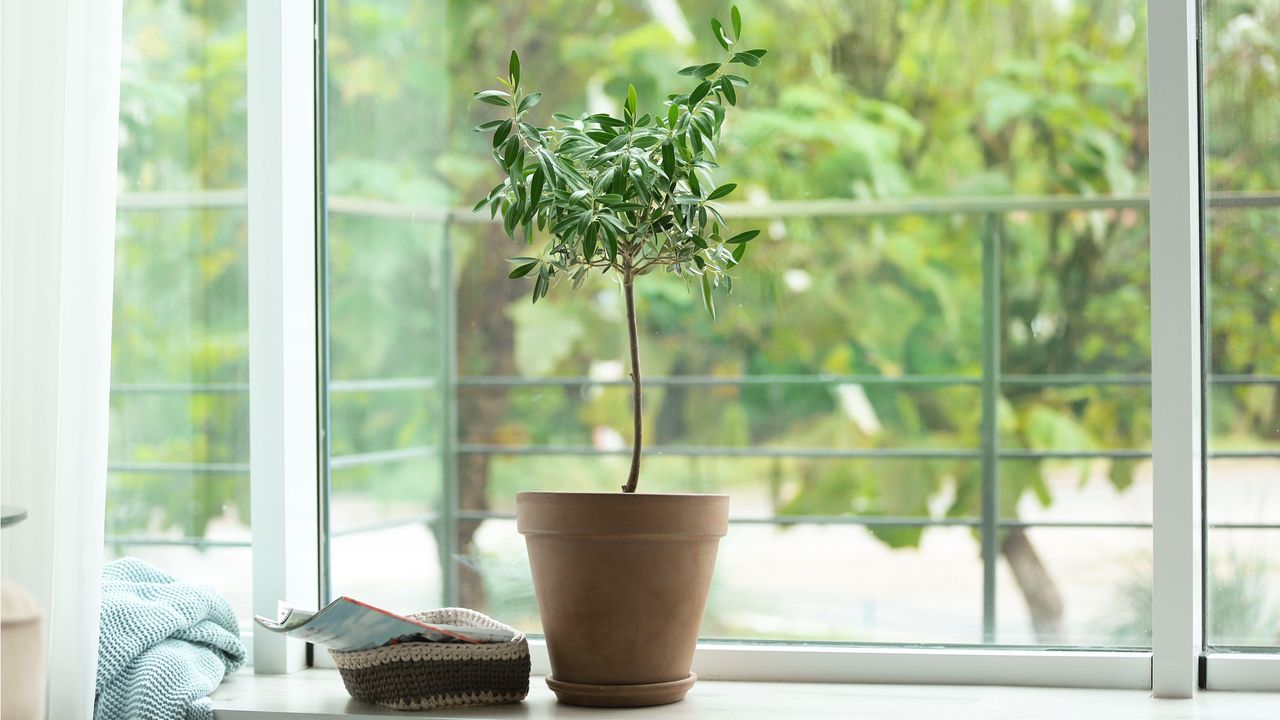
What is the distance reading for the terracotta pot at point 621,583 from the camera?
1.47 meters

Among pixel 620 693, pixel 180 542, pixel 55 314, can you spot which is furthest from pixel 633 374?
pixel 180 542

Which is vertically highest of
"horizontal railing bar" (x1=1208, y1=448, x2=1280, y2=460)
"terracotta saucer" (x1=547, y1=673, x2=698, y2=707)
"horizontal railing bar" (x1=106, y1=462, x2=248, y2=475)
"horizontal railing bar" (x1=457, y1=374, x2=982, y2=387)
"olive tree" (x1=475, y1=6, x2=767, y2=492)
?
"olive tree" (x1=475, y1=6, x2=767, y2=492)

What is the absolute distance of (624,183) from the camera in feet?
4.82

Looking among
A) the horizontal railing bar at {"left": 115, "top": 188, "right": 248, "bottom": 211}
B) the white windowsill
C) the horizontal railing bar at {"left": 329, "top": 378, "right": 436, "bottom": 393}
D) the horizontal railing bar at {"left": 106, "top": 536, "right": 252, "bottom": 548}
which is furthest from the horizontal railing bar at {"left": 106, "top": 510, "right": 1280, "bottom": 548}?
the horizontal railing bar at {"left": 115, "top": 188, "right": 248, "bottom": 211}

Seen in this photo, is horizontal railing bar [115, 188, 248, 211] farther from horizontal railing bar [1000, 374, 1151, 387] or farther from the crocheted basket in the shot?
horizontal railing bar [1000, 374, 1151, 387]

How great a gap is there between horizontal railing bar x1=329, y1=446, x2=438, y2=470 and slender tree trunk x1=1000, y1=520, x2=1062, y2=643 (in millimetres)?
1096

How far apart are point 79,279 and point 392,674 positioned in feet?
2.03

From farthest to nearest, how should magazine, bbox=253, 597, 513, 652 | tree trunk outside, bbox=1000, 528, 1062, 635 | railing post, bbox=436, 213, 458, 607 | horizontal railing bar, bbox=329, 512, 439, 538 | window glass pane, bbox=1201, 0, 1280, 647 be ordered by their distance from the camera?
railing post, bbox=436, 213, 458, 607 < horizontal railing bar, bbox=329, 512, 439, 538 < tree trunk outside, bbox=1000, 528, 1062, 635 < window glass pane, bbox=1201, 0, 1280, 647 < magazine, bbox=253, 597, 513, 652

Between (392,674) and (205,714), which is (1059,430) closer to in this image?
(392,674)

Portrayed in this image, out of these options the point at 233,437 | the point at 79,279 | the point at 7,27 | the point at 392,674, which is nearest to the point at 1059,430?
the point at 392,674

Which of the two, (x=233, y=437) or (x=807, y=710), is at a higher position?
(x=233, y=437)

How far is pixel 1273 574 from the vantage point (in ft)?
5.53

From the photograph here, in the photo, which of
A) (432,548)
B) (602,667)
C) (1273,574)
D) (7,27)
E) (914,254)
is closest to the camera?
(7,27)

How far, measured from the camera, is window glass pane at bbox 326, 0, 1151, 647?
2084 millimetres
